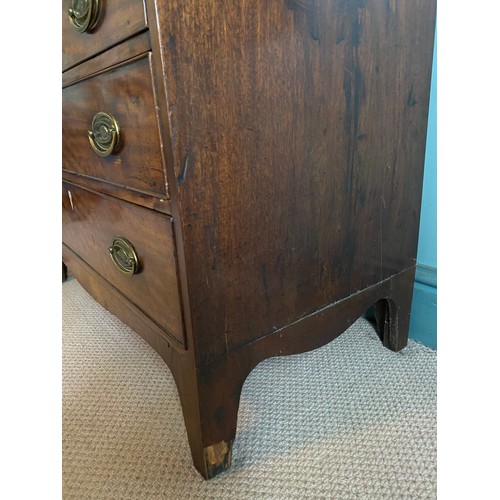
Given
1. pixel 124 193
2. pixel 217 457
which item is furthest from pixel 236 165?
pixel 217 457

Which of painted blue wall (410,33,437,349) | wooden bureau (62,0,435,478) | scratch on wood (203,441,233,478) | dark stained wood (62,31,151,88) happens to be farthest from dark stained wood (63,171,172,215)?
painted blue wall (410,33,437,349)

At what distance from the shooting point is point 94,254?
0.83 m

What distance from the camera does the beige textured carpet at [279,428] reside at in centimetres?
65

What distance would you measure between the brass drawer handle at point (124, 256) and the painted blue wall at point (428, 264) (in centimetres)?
64

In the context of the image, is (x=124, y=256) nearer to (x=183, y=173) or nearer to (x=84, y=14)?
(x=183, y=173)

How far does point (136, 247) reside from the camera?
0.63m

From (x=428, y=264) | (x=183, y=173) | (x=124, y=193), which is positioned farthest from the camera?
(x=428, y=264)

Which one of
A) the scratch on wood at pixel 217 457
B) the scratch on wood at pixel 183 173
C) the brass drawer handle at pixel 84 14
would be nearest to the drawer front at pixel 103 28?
A: the brass drawer handle at pixel 84 14

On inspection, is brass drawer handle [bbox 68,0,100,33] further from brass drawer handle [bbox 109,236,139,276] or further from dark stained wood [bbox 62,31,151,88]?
brass drawer handle [bbox 109,236,139,276]

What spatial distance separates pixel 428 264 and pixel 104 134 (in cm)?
75

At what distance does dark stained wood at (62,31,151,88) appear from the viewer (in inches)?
18.1

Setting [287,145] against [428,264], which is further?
[428,264]
